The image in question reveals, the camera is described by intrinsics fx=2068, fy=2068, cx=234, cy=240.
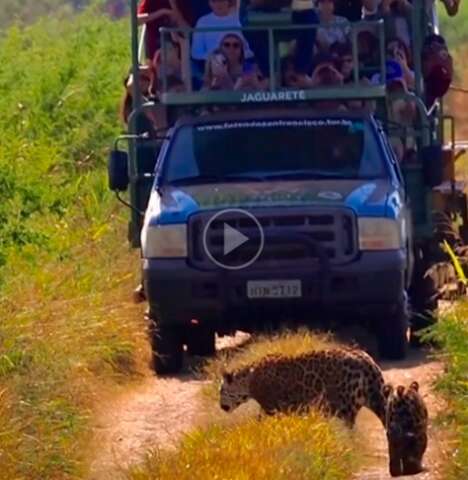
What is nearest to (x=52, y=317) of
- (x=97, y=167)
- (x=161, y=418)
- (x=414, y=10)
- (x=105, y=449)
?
(x=161, y=418)

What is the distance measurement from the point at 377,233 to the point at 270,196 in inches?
32.0

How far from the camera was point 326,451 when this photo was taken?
1031 centimetres

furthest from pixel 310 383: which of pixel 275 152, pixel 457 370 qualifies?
pixel 275 152

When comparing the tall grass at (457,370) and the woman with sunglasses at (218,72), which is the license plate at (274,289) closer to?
the woman with sunglasses at (218,72)

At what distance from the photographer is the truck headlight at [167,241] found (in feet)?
47.3

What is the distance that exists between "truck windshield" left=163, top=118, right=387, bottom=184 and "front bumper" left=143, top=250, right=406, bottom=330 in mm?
917

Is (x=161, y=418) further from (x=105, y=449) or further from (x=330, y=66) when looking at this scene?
(x=330, y=66)

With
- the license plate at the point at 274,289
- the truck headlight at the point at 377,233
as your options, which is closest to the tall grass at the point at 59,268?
the license plate at the point at 274,289

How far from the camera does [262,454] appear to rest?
9.84 metres

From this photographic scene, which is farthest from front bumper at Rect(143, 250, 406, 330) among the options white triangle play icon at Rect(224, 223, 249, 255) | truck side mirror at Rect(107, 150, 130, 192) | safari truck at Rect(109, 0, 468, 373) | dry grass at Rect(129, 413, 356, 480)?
dry grass at Rect(129, 413, 356, 480)

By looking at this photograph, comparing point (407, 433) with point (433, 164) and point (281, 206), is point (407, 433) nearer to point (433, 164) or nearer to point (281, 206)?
point (281, 206)

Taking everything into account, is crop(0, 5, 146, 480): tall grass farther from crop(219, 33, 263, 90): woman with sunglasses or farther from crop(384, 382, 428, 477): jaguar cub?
crop(219, 33, 263, 90): woman with sunglasses

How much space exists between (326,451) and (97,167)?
14078 millimetres
